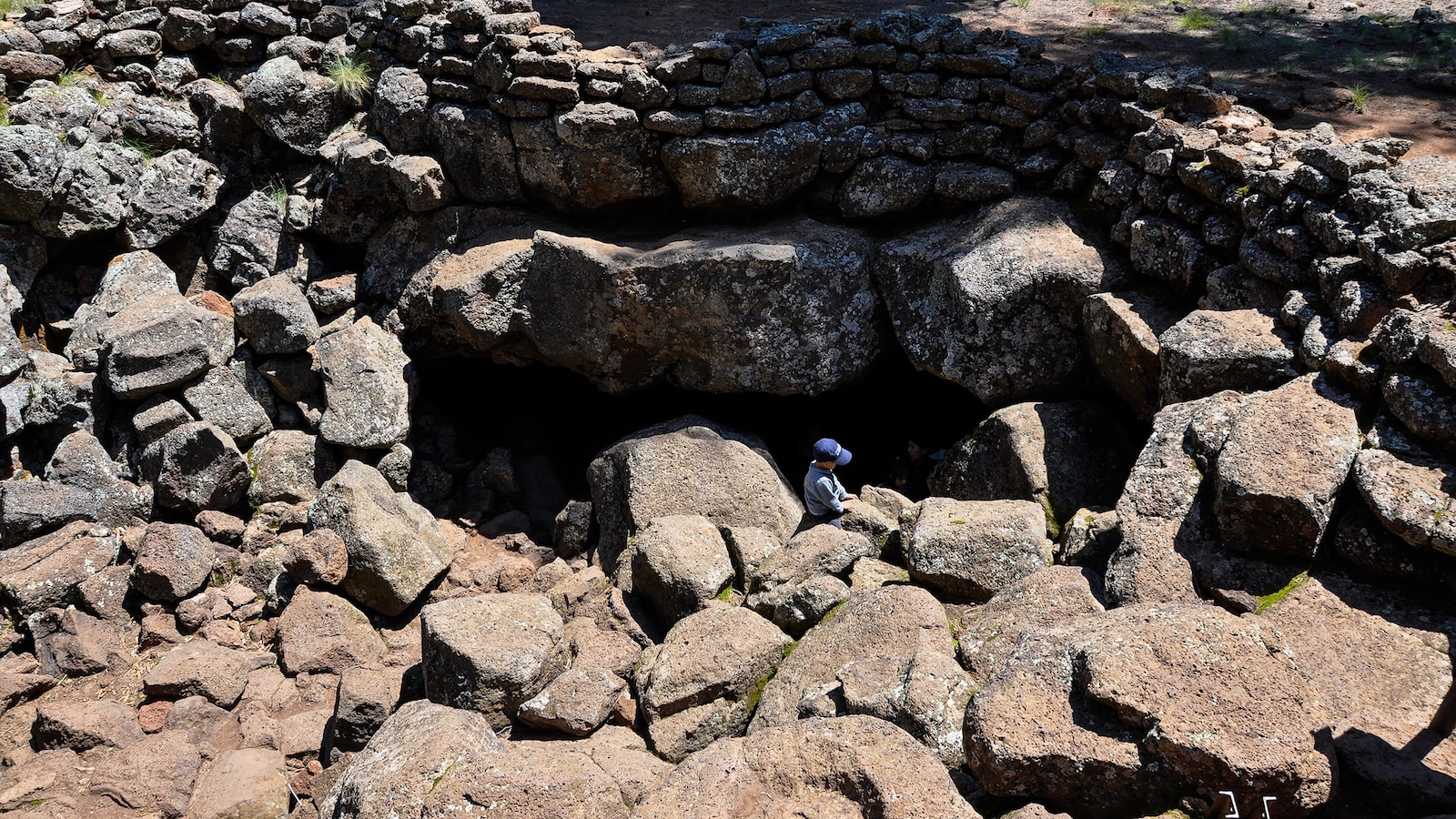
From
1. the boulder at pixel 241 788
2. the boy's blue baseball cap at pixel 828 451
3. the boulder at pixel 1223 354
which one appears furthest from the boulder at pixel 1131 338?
the boulder at pixel 241 788

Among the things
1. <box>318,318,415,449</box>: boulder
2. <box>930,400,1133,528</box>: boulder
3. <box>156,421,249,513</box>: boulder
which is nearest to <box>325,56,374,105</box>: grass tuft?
<box>318,318,415,449</box>: boulder

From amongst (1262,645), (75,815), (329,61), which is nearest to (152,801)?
(75,815)

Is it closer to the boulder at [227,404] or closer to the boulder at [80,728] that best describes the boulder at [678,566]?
the boulder at [80,728]

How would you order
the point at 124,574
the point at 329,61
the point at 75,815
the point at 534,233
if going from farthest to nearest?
the point at 329,61, the point at 534,233, the point at 124,574, the point at 75,815

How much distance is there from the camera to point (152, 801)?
5.70 metres

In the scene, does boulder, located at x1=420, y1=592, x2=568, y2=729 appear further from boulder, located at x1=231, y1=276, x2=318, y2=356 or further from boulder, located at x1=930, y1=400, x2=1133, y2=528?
boulder, located at x1=231, y1=276, x2=318, y2=356

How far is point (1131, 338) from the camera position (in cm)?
682

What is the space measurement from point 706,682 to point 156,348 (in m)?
5.46

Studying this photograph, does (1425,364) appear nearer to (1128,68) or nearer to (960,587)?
(960,587)

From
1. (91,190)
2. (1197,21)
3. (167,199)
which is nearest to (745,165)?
(1197,21)

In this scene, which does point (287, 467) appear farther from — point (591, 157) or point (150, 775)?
point (591, 157)

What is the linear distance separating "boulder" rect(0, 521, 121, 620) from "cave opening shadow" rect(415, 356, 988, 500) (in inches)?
114

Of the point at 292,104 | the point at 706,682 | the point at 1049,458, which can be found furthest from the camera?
the point at 292,104

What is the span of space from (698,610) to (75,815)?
3633 millimetres
